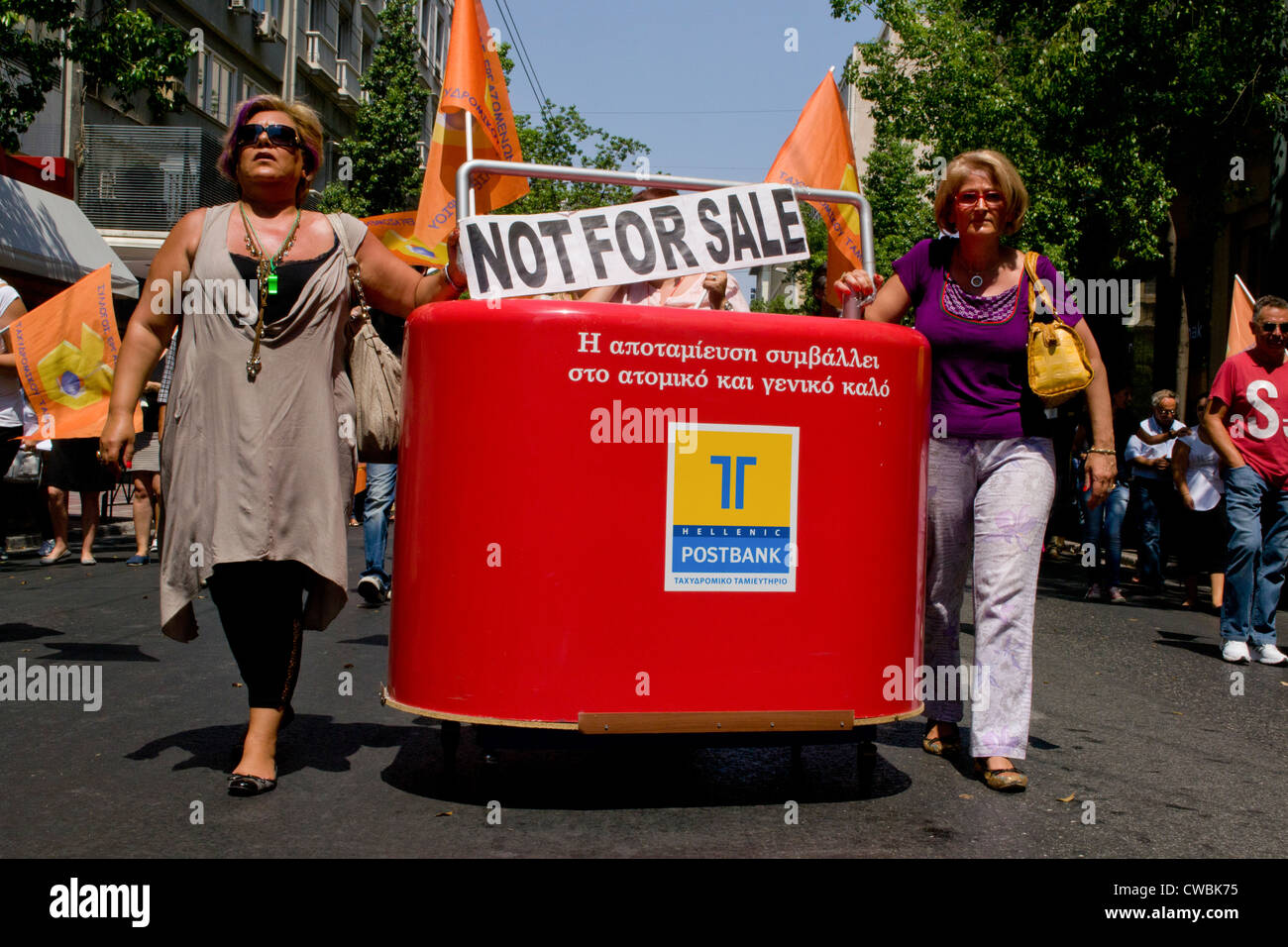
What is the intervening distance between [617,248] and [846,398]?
0.78 m

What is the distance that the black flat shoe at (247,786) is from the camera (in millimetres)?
3973

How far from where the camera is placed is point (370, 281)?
14.6 feet

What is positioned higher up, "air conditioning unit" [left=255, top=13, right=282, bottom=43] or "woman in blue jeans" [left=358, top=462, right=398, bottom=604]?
"air conditioning unit" [left=255, top=13, right=282, bottom=43]

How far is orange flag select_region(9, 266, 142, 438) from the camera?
25.7 feet

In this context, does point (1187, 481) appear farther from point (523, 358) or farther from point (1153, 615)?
point (523, 358)

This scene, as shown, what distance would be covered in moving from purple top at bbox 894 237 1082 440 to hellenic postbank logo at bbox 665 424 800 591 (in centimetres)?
92

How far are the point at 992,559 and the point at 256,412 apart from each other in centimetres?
232

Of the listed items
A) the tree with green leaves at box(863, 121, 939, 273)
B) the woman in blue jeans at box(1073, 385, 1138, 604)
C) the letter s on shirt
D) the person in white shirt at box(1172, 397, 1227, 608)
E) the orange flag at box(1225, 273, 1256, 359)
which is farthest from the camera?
the tree with green leaves at box(863, 121, 939, 273)

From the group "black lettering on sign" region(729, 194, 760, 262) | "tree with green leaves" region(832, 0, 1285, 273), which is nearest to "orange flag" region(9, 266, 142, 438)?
"black lettering on sign" region(729, 194, 760, 262)

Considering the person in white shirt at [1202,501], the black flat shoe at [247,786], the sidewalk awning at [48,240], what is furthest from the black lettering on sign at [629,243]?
the sidewalk awning at [48,240]

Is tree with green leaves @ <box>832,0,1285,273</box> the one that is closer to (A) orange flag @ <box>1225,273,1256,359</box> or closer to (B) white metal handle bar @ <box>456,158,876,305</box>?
(A) orange flag @ <box>1225,273,1256,359</box>

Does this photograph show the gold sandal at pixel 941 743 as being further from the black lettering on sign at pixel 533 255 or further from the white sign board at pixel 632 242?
the black lettering on sign at pixel 533 255

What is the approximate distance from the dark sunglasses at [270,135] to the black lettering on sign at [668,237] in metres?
1.18
